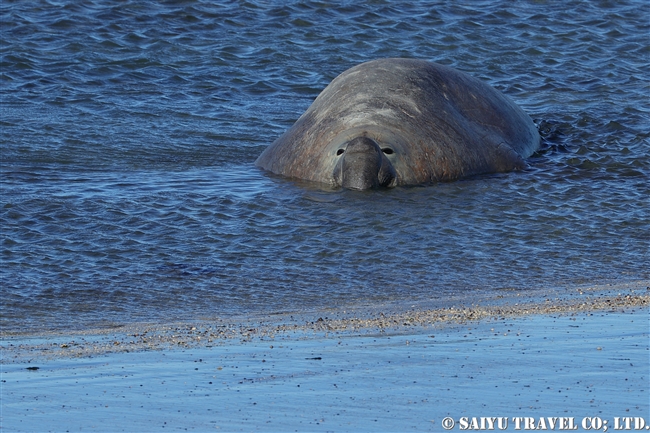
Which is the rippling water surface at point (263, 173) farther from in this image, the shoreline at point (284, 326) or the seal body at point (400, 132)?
the shoreline at point (284, 326)

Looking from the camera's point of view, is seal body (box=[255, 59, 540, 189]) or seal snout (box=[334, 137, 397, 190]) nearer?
seal snout (box=[334, 137, 397, 190])

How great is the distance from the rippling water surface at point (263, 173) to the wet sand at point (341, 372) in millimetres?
743

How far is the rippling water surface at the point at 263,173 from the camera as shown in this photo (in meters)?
7.23

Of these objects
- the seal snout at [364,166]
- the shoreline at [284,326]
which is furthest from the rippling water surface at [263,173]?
the shoreline at [284,326]

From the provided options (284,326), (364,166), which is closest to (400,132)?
(364,166)

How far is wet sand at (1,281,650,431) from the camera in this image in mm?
4203

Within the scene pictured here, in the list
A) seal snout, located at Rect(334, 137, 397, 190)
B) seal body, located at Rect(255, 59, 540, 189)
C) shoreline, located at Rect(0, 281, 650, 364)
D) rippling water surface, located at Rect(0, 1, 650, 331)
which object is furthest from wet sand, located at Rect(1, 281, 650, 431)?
seal body, located at Rect(255, 59, 540, 189)

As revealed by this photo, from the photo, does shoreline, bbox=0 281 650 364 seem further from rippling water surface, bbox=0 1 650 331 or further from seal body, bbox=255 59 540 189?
seal body, bbox=255 59 540 189

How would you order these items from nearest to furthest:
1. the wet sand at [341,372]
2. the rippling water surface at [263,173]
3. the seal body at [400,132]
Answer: the wet sand at [341,372]
the rippling water surface at [263,173]
the seal body at [400,132]

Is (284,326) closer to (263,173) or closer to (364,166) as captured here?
(364,166)

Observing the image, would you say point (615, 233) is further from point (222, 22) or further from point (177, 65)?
point (222, 22)

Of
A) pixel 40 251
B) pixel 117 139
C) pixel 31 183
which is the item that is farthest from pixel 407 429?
pixel 117 139

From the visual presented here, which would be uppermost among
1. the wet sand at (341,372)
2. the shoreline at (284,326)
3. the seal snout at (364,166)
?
the wet sand at (341,372)

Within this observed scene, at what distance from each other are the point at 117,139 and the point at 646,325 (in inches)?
294
